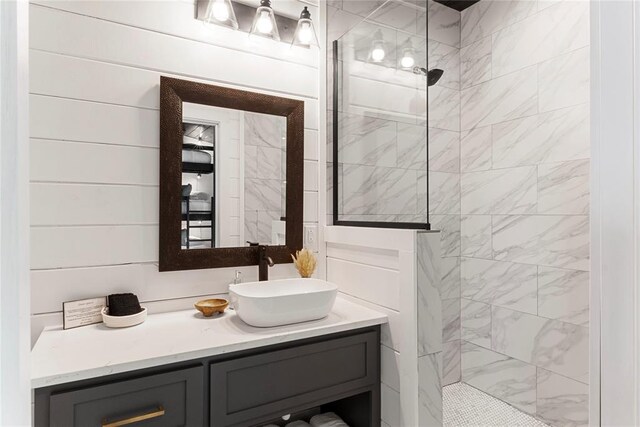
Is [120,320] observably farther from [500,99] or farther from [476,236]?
[500,99]

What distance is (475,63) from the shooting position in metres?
2.62

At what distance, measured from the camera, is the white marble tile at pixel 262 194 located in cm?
187

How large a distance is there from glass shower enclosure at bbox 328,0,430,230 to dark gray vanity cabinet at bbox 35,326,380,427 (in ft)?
2.00

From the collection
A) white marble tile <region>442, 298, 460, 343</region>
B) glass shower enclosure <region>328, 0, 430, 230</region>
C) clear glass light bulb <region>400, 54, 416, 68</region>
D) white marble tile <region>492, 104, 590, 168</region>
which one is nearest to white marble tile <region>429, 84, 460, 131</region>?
white marble tile <region>492, 104, 590, 168</region>

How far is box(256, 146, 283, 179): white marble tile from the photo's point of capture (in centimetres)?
189

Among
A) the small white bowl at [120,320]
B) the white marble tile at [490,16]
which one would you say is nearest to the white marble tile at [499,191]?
the white marble tile at [490,16]

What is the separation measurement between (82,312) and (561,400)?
2.54m

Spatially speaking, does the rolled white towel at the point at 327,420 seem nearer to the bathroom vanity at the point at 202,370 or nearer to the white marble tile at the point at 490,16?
the bathroom vanity at the point at 202,370

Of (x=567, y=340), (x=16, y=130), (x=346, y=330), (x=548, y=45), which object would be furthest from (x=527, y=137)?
(x=16, y=130)

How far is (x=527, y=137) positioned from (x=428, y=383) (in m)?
1.67

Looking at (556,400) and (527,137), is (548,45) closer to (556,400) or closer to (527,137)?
(527,137)

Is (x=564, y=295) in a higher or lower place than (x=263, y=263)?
lower

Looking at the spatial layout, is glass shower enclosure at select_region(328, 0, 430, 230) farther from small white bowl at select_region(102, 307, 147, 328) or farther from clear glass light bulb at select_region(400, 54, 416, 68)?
small white bowl at select_region(102, 307, 147, 328)

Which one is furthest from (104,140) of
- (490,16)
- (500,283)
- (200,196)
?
(490,16)
